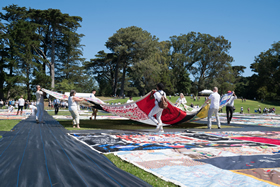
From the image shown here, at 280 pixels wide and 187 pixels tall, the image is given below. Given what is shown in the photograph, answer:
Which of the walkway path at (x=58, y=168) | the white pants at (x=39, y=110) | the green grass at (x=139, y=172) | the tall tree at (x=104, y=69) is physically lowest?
the walkway path at (x=58, y=168)

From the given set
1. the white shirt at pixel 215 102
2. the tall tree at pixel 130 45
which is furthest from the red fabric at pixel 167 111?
the tall tree at pixel 130 45

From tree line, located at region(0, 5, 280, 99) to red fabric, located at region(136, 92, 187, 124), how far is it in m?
35.6

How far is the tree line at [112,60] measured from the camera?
132 feet

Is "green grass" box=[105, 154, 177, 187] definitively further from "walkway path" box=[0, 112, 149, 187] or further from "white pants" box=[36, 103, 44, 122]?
"white pants" box=[36, 103, 44, 122]

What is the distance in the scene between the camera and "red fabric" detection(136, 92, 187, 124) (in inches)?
356

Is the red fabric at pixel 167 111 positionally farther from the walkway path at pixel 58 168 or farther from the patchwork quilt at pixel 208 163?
the walkway path at pixel 58 168

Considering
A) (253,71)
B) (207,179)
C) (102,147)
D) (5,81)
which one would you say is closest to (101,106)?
(102,147)

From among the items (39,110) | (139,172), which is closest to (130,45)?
(39,110)

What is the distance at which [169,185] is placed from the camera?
9.06ft

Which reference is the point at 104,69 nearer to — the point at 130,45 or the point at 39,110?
the point at 130,45

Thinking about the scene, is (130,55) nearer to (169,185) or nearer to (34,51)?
(34,51)

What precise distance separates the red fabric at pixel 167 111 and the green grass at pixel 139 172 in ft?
16.5

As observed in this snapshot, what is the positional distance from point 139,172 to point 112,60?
53127 mm

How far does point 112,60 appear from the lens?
55.2 m
